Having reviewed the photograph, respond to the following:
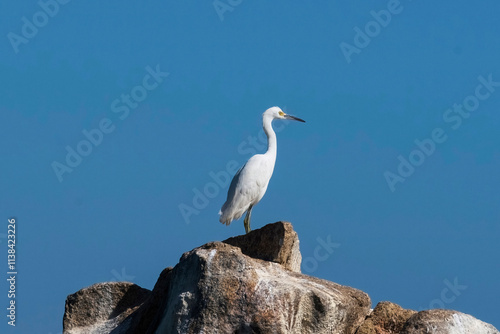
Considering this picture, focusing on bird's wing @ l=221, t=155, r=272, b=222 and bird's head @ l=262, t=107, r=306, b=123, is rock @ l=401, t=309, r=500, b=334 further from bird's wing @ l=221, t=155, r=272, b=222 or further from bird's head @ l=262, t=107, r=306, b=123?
bird's head @ l=262, t=107, r=306, b=123

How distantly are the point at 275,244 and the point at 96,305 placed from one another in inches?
154

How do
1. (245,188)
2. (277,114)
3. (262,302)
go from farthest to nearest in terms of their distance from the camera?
(277,114), (245,188), (262,302)

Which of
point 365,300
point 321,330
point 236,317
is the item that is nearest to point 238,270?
point 236,317

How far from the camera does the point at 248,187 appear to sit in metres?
20.0

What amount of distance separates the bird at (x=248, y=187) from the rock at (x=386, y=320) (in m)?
7.17

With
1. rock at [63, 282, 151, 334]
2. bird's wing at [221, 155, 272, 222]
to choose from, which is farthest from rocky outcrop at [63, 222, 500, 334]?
bird's wing at [221, 155, 272, 222]

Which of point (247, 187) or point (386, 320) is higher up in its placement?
point (247, 187)

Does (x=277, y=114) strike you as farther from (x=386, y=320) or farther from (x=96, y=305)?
(x=386, y=320)

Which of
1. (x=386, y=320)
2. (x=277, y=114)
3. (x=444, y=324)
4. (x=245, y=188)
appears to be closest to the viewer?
(x=444, y=324)

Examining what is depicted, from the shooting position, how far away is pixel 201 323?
11.9 m

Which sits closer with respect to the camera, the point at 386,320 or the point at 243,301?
the point at 243,301

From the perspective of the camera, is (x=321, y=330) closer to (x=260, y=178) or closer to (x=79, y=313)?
(x=79, y=313)

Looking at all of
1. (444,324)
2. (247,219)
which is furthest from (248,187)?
(444,324)

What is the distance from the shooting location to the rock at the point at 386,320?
42.9 feet
